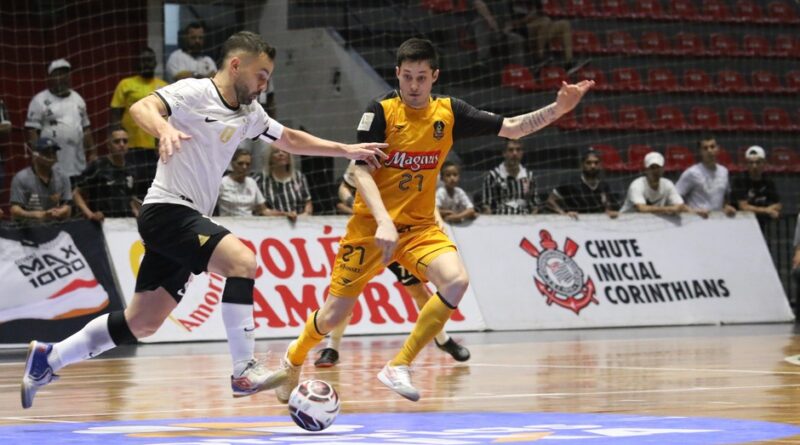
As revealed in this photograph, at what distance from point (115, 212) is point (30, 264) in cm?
136

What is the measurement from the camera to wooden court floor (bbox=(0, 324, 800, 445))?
7672 mm

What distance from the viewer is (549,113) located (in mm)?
8484

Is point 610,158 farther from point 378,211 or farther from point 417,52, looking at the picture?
point 378,211

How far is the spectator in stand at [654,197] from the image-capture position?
17641 mm

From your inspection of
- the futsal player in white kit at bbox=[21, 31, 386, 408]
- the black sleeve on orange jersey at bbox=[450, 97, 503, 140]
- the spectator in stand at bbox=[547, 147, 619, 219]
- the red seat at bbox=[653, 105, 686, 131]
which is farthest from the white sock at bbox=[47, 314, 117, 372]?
the red seat at bbox=[653, 105, 686, 131]

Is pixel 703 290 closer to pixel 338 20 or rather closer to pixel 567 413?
pixel 338 20

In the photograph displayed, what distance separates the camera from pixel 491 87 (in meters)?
20.9

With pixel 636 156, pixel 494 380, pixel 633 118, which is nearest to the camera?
pixel 494 380

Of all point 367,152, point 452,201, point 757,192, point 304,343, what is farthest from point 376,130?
point 757,192

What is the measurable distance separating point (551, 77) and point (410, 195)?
12.8 m

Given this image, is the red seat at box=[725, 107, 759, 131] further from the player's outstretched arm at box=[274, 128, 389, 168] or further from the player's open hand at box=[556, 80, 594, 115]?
the player's outstretched arm at box=[274, 128, 389, 168]

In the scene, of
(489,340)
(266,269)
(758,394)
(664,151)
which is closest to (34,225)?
(266,269)

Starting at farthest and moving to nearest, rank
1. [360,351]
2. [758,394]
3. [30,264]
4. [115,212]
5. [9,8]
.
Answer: [9,8] < [115,212] < [30,264] < [360,351] < [758,394]

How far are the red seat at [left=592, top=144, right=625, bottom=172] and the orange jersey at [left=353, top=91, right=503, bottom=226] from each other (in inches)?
469
